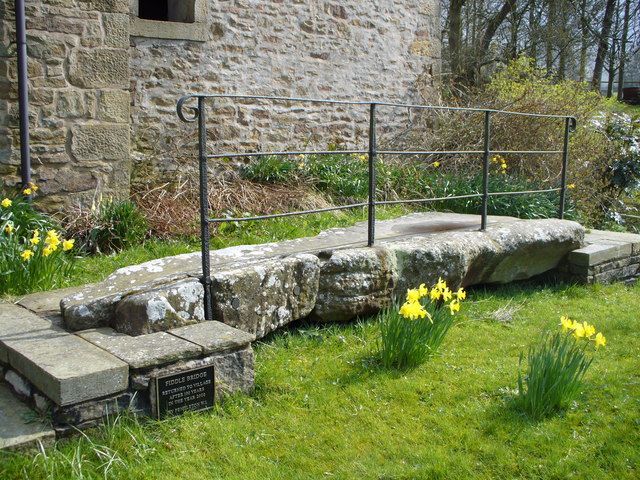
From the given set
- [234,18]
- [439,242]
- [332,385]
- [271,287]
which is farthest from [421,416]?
[234,18]

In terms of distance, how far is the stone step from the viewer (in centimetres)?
294

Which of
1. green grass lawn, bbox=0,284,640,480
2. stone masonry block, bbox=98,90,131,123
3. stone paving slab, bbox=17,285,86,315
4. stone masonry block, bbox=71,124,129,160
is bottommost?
green grass lawn, bbox=0,284,640,480

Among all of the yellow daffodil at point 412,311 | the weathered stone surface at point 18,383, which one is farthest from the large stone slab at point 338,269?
the yellow daffodil at point 412,311

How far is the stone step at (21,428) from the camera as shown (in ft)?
9.64

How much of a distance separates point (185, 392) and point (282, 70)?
597cm

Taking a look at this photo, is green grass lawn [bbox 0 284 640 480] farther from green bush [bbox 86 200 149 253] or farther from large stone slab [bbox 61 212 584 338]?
green bush [bbox 86 200 149 253]

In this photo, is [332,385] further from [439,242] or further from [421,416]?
[439,242]

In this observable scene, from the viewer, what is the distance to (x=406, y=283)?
4926mm

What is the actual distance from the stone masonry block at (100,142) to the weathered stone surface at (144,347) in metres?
2.87

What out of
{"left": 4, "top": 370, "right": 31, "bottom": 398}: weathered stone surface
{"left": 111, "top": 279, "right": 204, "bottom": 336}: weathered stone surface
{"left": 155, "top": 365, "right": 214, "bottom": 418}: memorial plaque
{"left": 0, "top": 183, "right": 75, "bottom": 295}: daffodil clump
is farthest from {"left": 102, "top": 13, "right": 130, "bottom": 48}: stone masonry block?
{"left": 155, "top": 365, "right": 214, "bottom": 418}: memorial plaque

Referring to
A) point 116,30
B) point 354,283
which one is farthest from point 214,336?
point 116,30

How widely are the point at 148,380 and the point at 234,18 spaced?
5766 mm

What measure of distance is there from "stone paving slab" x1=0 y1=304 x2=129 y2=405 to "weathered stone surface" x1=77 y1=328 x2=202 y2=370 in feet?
0.18

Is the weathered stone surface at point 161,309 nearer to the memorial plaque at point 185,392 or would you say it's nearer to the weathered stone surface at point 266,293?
the weathered stone surface at point 266,293
